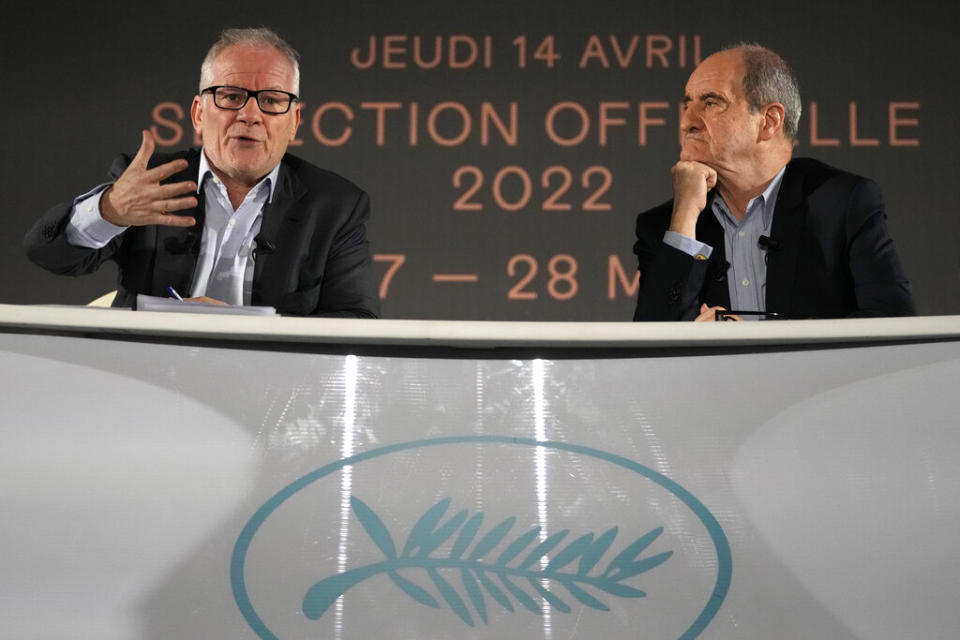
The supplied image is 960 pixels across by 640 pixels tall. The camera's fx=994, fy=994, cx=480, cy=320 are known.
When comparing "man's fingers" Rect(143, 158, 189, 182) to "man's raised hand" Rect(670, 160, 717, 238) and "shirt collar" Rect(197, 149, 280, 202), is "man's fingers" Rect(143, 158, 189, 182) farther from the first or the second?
"man's raised hand" Rect(670, 160, 717, 238)

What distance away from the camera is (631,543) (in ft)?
3.69

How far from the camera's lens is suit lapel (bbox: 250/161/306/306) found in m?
2.45

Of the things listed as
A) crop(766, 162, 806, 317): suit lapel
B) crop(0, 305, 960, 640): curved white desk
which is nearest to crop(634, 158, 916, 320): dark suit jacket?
crop(766, 162, 806, 317): suit lapel

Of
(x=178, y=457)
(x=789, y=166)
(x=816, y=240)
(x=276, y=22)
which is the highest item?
(x=276, y=22)

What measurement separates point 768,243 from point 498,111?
5.67 ft

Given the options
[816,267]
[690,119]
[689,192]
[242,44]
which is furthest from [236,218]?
[816,267]

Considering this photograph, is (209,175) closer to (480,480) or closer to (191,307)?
(191,307)

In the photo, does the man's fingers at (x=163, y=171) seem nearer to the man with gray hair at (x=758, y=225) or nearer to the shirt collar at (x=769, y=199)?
the man with gray hair at (x=758, y=225)

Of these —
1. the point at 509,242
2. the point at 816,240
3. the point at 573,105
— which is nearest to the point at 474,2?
the point at 573,105

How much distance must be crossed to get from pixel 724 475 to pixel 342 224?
1.64m

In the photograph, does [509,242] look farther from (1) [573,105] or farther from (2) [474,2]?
(2) [474,2]

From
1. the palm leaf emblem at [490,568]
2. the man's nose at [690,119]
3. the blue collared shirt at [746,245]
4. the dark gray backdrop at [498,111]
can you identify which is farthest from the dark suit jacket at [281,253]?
the palm leaf emblem at [490,568]

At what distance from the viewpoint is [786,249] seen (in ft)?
7.96

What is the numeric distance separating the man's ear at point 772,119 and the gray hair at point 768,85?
0.01 metres
